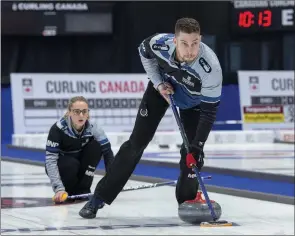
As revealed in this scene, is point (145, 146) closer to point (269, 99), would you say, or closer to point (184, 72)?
point (184, 72)

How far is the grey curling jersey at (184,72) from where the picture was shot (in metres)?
4.31

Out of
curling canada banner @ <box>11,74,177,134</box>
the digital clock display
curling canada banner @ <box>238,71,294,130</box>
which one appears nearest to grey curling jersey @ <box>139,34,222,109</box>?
curling canada banner @ <box>11,74,177,134</box>

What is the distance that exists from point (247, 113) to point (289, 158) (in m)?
3.54

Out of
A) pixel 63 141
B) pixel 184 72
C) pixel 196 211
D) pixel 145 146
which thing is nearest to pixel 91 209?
pixel 145 146

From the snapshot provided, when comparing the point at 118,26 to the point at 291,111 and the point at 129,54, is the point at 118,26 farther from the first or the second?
the point at 291,111

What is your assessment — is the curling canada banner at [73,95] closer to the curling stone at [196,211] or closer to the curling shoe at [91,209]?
the curling shoe at [91,209]

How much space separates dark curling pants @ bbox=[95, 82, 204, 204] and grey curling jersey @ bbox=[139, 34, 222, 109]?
0.34 feet

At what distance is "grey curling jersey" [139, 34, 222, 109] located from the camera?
4.31m

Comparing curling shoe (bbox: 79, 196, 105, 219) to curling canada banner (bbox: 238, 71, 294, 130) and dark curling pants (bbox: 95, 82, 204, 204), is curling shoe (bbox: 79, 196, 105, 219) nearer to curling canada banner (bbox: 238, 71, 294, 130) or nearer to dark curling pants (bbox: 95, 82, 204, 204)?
dark curling pants (bbox: 95, 82, 204, 204)

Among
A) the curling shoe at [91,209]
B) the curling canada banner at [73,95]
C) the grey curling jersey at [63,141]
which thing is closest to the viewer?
the curling shoe at [91,209]

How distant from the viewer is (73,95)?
43.2 ft

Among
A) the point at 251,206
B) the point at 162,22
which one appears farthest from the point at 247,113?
the point at 251,206

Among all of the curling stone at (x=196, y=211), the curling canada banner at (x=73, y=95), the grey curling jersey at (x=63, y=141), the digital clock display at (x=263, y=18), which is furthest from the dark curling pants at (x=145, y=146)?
the digital clock display at (x=263, y=18)

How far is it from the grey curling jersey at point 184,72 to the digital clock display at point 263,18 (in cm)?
998
